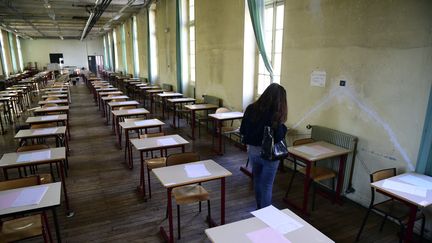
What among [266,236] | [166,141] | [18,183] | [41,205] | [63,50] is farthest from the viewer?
[63,50]

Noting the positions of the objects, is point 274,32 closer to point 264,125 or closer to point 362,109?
point 362,109

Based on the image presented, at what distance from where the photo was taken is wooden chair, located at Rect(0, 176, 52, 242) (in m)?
2.39

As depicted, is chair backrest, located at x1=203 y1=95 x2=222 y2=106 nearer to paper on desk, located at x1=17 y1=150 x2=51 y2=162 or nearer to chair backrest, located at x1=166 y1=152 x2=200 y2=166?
chair backrest, located at x1=166 y1=152 x2=200 y2=166

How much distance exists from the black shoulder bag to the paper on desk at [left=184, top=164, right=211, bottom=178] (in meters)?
0.61

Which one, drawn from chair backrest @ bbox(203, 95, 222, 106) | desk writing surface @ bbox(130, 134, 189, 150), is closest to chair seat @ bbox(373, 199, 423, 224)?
desk writing surface @ bbox(130, 134, 189, 150)

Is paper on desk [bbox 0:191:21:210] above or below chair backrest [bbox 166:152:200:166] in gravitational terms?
below

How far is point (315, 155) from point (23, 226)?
3.10 metres

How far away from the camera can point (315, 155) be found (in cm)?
345

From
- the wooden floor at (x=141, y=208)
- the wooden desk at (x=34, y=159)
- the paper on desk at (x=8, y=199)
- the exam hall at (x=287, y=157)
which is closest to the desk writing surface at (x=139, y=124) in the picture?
the exam hall at (x=287, y=157)

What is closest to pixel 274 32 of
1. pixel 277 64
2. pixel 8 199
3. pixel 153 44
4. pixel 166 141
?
pixel 277 64

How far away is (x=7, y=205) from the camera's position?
2.25 meters

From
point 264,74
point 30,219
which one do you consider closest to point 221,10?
point 264,74

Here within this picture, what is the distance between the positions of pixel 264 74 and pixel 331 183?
2.63 m

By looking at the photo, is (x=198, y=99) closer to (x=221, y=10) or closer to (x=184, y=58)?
(x=184, y=58)
